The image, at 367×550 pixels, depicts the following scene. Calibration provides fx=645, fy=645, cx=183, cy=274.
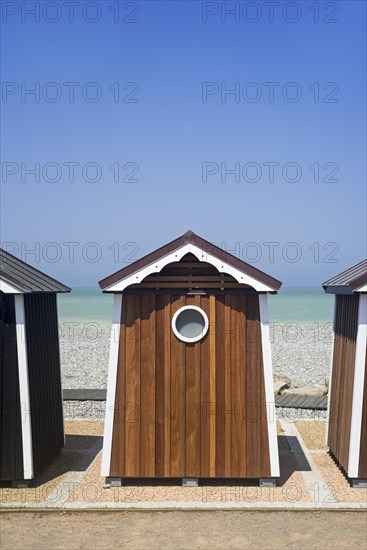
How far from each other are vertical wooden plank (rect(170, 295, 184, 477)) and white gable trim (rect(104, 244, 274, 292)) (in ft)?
1.95

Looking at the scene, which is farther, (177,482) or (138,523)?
(177,482)

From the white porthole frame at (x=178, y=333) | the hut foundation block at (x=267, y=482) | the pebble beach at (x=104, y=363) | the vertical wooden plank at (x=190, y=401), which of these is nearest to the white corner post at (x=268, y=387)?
the hut foundation block at (x=267, y=482)

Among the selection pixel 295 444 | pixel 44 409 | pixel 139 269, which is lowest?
pixel 295 444

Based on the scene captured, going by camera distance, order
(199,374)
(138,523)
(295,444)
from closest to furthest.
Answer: (138,523) < (199,374) < (295,444)

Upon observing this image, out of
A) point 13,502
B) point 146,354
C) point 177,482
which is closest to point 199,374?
point 146,354

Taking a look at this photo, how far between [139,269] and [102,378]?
43.7ft

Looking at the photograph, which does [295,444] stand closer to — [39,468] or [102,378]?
[39,468]

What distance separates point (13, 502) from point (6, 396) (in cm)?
157

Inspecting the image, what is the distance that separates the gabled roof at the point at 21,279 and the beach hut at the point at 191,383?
1.49 m

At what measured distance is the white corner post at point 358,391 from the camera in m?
9.80

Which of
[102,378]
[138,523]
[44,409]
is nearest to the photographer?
[138,523]

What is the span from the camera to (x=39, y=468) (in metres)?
10.6

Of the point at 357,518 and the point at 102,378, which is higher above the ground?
the point at 357,518

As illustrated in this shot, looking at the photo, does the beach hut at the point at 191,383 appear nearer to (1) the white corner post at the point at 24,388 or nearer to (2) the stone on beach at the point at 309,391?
(1) the white corner post at the point at 24,388
